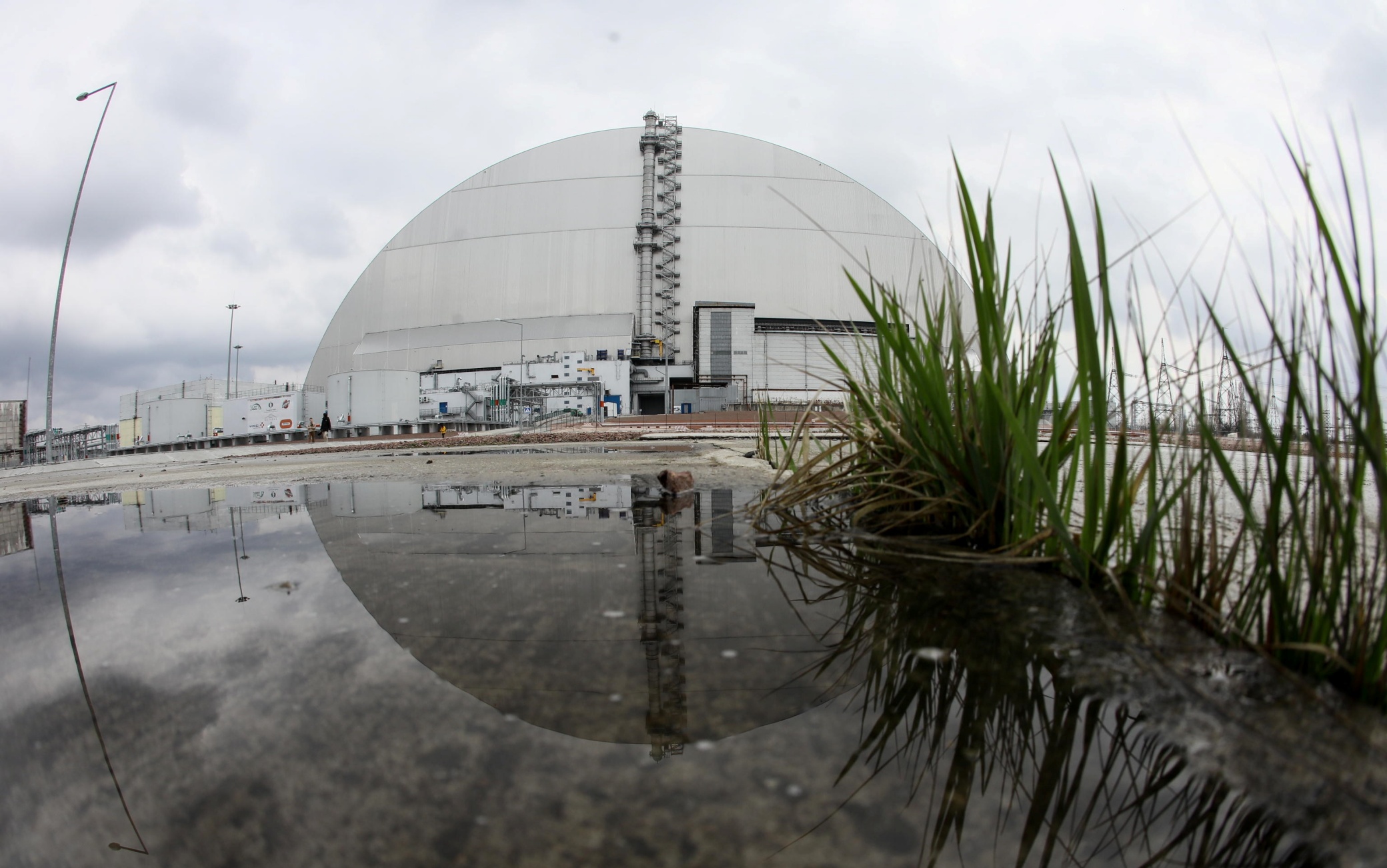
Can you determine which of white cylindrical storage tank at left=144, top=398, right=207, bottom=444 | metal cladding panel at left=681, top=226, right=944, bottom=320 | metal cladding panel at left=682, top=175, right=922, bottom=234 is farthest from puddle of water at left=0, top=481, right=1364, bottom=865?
metal cladding panel at left=682, top=175, right=922, bottom=234

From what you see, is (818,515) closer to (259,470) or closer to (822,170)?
(259,470)

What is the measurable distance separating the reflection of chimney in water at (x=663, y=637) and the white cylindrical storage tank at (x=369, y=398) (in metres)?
22.3

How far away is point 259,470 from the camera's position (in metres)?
5.57

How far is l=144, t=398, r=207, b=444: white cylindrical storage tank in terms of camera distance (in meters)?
27.3

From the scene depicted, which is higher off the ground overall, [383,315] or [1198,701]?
[383,315]

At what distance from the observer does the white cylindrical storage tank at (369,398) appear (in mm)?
22234

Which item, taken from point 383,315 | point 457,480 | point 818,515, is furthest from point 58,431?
point 818,515

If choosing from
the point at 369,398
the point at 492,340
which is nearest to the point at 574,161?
the point at 492,340

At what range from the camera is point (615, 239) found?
34.8m

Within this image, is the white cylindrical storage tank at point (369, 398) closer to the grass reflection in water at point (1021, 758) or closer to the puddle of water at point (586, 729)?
the puddle of water at point (586, 729)

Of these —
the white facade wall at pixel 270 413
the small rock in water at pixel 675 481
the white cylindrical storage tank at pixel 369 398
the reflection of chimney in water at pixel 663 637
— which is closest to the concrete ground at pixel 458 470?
the small rock in water at pixel 675 481

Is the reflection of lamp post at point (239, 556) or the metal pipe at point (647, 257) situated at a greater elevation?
the metal pipe at point (647, 257)

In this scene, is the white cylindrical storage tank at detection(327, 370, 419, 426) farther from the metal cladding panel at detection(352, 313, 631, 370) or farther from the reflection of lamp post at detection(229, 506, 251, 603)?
the reflection of lamp post at detection(229, 506, 251, 603)

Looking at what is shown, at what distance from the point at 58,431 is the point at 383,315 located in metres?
17.7
